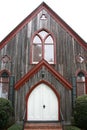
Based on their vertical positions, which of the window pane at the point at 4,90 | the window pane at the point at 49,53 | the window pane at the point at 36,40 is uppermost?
the window pane at the point at 36,40

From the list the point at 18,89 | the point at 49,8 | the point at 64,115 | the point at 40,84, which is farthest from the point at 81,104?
the point at 49,8

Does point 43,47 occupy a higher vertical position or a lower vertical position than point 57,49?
higher

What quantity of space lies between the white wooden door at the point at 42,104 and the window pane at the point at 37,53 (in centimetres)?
255

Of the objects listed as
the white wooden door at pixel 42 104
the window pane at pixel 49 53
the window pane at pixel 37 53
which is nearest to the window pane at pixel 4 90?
the white wooden door at pixel 42 104

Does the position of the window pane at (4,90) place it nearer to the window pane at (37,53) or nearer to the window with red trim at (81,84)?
the window pane at (37,53)

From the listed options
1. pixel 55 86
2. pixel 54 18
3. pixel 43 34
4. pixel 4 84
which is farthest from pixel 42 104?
pixel 54 18

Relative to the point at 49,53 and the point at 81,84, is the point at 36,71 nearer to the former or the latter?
the point at 49,53

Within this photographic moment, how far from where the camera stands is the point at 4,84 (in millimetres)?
20359

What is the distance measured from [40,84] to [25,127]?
151 inches

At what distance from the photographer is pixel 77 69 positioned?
67.9 feet

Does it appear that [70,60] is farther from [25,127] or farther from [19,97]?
[25,127]

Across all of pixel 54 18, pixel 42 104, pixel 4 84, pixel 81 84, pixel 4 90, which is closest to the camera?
pixel 42 104

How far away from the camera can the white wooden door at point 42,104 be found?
18953 millimetres

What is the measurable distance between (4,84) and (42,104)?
3.43m
